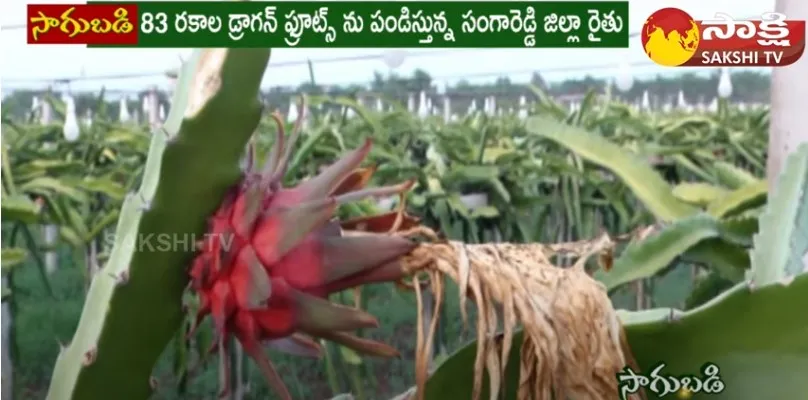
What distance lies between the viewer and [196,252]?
1.45m

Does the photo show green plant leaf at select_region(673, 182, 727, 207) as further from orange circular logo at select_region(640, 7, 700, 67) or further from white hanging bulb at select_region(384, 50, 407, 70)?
white hanging bulb at select_region(384, 50, 407, 70)

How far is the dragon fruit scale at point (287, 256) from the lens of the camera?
143cm

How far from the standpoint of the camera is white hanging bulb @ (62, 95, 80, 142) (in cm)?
151

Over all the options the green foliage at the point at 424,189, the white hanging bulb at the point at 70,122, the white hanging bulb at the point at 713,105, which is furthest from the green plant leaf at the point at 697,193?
the white hanging bulb at the point at 70,122

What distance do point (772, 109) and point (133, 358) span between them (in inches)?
46.9

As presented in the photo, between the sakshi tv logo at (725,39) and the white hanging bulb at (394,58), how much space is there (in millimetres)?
405

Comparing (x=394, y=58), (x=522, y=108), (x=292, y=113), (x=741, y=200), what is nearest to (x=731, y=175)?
(x=741, y=200)

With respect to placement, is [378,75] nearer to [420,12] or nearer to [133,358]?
[420,12]

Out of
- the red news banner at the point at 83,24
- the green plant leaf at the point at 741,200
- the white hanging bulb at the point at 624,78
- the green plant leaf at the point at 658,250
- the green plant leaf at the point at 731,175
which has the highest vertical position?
the red news banner at the point at 83,24

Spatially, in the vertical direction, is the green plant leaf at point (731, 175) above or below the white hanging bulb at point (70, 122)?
below

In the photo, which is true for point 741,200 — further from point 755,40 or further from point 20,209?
point 20,209

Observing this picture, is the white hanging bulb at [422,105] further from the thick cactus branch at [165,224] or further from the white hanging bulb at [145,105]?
the white hanging bulb at [145,105]

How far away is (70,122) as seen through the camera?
5.02ft

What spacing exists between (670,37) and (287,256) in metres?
0.75
